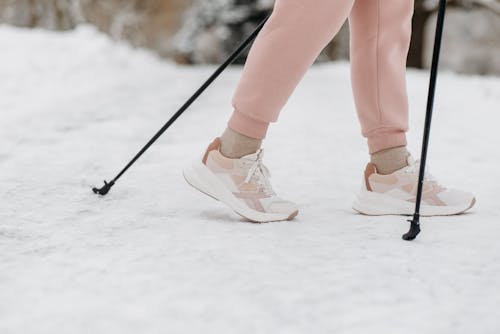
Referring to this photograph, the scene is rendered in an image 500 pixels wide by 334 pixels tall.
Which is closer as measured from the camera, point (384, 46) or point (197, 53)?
point (384, 46)

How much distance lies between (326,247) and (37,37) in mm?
6324

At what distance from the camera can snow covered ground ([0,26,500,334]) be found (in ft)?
3.52

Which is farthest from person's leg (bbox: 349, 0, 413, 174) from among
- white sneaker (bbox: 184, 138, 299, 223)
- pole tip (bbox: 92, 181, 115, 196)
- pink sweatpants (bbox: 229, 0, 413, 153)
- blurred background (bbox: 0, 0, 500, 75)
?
blurred background (bbox: 0, 0, 500, 75)

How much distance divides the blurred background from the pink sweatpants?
722 centimetres

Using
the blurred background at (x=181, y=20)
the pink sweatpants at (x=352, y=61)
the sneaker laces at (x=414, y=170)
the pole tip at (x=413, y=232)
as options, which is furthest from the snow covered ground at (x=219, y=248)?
the blurred background at (x=181, y=20)

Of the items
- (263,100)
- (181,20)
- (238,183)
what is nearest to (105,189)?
(238,183)

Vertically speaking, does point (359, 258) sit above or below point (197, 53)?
above

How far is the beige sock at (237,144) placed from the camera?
5.65 ft

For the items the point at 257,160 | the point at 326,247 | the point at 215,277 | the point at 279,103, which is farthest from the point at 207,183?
the point at 215,277

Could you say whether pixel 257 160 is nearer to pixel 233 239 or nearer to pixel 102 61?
pixel 233 239

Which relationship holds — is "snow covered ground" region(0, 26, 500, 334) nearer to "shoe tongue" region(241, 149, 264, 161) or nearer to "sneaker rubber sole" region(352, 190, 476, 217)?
"sneaker rubber sole" region(352, 190, 476, 217)

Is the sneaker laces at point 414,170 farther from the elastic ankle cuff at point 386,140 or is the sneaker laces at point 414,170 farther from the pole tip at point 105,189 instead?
the pole tip at point 105,189

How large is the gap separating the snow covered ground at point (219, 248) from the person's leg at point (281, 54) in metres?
0.29

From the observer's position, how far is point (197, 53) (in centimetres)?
1129
